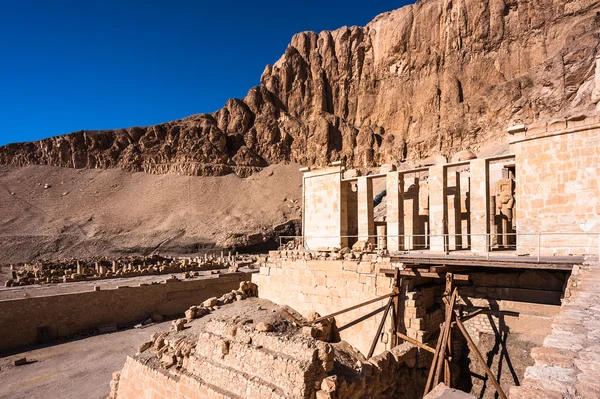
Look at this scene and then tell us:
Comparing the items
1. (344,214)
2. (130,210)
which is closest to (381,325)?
(344,214)

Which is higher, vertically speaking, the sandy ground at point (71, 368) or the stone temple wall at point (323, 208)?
the stone temple wall at point (323, 208)

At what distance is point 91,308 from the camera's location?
17078 mm

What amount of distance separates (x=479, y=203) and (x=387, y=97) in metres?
55.5

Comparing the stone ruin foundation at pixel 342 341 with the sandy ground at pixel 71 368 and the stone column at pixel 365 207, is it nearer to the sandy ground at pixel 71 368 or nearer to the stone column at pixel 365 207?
the sandy ground at pixel 71 368

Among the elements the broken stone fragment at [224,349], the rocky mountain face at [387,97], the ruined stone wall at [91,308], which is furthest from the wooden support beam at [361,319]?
the rocky mountain face at [387,97]

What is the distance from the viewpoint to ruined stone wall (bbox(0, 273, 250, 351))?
596 inches

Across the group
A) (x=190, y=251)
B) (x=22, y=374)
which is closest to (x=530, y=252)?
(x=22, y=374)

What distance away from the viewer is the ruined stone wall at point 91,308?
15.1 metres

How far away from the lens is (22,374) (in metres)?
12.3

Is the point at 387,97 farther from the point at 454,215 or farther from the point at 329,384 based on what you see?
the point at 329,384

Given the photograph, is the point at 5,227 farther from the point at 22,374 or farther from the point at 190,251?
the point at 22,374

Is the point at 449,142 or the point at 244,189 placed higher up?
the point at 449,142

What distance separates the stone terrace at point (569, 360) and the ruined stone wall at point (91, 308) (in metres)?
18.5

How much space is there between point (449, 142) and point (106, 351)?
164 feet
